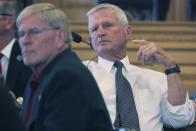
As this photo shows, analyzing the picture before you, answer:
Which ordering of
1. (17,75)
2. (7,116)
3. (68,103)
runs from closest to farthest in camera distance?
(7,116)
(68,103)
(17,75)

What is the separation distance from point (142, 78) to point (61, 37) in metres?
0.84

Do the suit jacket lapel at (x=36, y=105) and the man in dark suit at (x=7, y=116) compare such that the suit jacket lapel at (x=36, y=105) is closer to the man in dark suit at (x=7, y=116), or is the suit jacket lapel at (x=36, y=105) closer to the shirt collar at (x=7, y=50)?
the man in dark suit at (x=7, y=116)

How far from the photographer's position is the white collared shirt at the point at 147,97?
86.4 inches

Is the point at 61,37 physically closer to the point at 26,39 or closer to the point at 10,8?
the point at 26,39

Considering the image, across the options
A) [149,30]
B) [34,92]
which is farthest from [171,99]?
[149,30]

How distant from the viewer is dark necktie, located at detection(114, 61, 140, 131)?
2168mm

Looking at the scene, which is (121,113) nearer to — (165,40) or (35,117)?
(35,117)

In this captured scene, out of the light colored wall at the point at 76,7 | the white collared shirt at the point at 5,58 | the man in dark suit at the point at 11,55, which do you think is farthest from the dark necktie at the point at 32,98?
the light colored wall at the point at 76,7

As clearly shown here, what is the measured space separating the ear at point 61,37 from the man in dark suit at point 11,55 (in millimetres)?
688

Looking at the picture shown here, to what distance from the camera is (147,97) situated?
2.28 m

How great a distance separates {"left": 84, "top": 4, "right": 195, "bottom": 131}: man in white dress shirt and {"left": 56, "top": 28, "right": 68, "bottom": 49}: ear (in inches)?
24.5

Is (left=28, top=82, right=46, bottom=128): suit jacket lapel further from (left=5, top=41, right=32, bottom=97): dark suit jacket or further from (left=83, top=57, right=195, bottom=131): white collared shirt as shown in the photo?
(left=5, top=41, right=32, bottom=97): dark suit jacket

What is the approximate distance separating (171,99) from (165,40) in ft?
5.39

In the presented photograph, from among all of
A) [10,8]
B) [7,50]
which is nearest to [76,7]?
[10,8]
